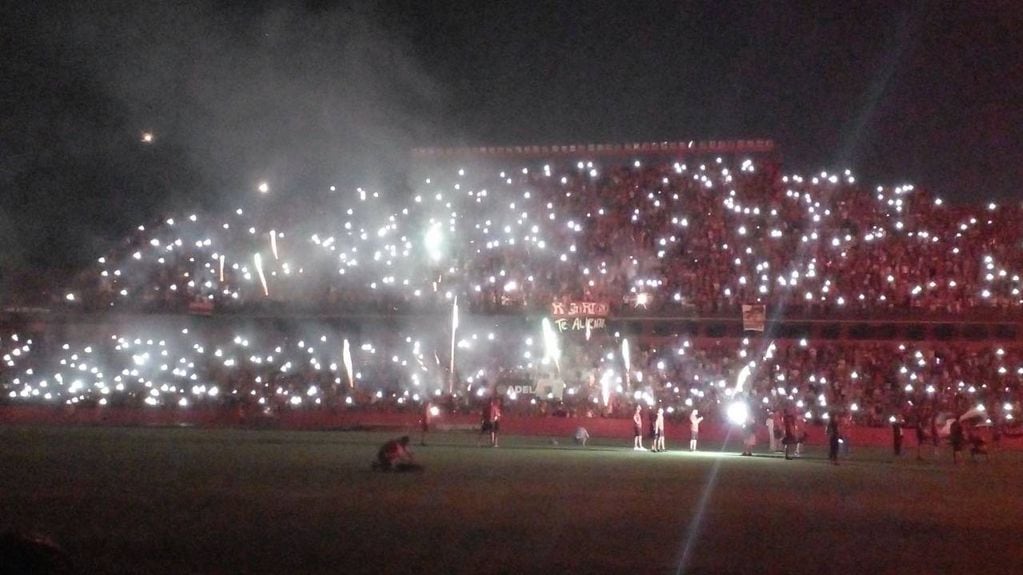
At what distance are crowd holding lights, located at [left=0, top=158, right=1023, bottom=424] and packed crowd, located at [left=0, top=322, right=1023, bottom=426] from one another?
3.3 inches

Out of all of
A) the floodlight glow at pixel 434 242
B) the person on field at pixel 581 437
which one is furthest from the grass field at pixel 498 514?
the floodlight glow at pixel 434 242

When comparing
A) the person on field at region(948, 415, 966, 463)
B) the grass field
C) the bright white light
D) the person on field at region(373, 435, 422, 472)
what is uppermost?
the bright white light

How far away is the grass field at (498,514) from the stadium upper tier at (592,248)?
17.4 m

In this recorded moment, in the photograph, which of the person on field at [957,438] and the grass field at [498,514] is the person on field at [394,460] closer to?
the grass field at [498,514]

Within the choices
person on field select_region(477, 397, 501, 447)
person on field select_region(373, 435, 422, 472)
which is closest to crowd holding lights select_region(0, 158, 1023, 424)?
person on field select_region(477, 397, 501, 447)

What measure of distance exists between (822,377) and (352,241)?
62.3 feet

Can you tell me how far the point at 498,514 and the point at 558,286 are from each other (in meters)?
28.8

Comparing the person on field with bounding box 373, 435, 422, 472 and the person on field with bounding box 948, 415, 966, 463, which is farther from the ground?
the person on field with bounding box 948, 415, 966, 463

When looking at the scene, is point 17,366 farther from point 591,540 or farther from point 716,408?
point 591,540

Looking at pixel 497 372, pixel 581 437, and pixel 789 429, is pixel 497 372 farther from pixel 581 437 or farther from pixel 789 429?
pixel 789 429

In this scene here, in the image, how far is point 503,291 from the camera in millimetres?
42531

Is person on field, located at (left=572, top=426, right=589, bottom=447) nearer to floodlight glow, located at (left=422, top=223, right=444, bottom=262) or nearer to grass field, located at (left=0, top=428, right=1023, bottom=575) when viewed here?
grass field, located at (left=0, top=428, right=1023, bottom=575)

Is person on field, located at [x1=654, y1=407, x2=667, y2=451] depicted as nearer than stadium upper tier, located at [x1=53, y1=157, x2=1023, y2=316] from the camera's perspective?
Yes

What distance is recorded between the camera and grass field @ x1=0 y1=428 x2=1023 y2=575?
35.2 ft
